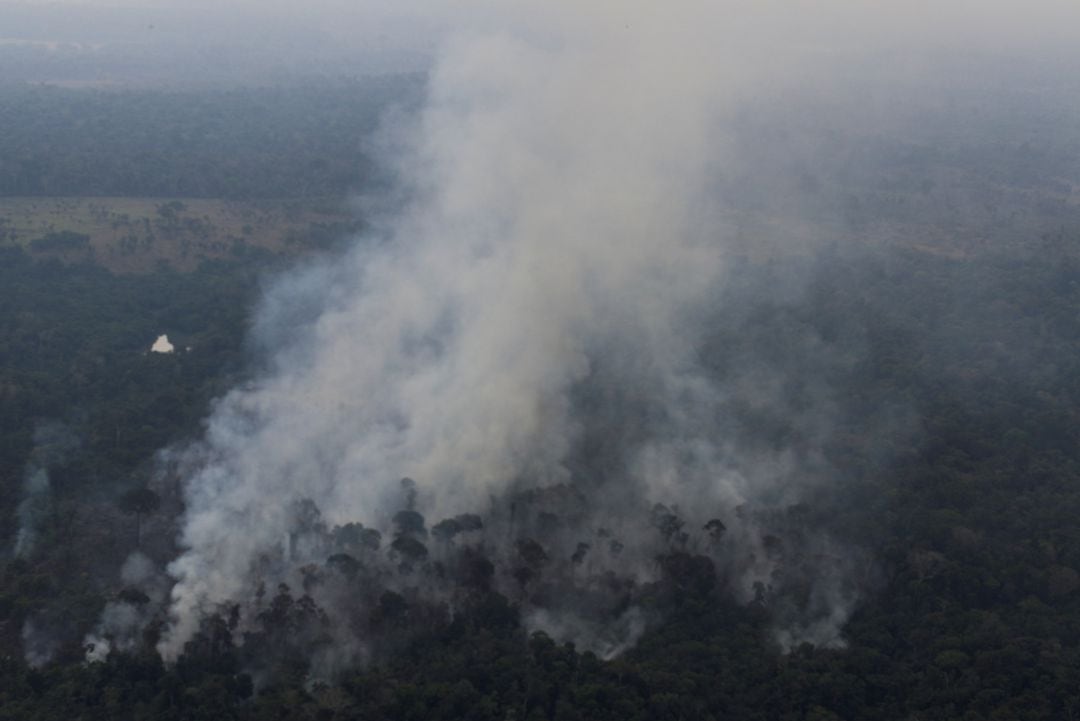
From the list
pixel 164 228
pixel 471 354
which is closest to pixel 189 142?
pixel 164 228

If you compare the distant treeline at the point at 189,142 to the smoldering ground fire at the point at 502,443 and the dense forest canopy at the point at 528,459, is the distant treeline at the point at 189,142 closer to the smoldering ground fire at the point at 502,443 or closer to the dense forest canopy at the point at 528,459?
the dense forest canopy at the point at 528,459

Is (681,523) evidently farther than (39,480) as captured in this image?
No

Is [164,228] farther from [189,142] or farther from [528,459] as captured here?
[528,459]

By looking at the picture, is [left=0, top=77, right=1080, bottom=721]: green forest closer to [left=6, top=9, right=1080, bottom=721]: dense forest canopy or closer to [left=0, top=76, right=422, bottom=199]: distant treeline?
[left=6, top=9, right=1080, bottom=721]: dense forest canopy

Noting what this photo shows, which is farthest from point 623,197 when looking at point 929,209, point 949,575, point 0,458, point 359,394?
point 929,209

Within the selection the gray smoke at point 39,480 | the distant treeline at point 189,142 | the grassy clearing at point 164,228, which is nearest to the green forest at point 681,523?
the gray smoke at point 39,480

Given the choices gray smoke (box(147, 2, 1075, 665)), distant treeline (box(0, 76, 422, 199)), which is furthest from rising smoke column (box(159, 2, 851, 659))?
distant treeline (box(0, 76, 422, 199))

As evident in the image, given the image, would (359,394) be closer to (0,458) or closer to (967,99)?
(0,458)
